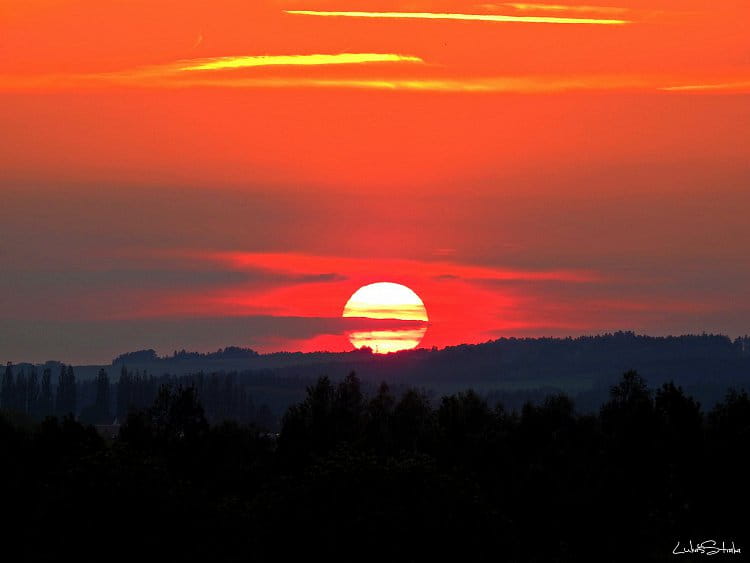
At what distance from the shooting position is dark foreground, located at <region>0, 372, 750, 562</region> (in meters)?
76.8

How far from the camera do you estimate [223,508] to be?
289ft

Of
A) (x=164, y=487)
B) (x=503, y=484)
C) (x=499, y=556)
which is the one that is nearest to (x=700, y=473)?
(x=503, y=484)

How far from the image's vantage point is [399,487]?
80.1 m

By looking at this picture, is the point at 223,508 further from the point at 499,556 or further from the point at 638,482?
the point at 638,482

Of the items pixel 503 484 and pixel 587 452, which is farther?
pixel 587 452

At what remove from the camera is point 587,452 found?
394 feet

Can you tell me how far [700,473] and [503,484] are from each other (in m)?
14.2

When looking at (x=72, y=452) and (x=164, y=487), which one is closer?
(x=164, y=487)

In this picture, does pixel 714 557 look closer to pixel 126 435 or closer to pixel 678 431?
pixel 678 431

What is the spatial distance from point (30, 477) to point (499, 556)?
36543 mm

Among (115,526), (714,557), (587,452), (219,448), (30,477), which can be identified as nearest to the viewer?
(115,526)

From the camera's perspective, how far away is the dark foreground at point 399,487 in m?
76.8

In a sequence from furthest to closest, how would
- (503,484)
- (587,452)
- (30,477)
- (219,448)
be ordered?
1. (219,448)
2. (587,452)
3. (503,484)
4. (30,477)

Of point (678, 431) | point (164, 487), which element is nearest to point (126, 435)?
point (678, 431)
